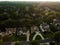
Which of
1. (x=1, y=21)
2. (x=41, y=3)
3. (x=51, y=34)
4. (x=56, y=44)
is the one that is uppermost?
(x=41, y=3)

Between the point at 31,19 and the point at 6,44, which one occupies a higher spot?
the point at 31,19

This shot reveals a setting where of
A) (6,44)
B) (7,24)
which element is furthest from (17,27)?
(6,44)

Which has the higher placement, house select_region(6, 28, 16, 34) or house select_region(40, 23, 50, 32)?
house select_region(40, 23, 50, 32)

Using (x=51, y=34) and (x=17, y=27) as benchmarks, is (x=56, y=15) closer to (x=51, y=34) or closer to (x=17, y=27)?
(x=51, y=34)

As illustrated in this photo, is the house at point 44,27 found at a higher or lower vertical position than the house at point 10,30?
higher

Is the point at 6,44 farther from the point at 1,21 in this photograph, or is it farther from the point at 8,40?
the point at 1,21

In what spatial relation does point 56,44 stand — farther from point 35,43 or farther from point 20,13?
point 20,13

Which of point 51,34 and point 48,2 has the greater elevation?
point 48,2

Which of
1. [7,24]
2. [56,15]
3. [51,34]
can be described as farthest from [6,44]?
[56,15]
